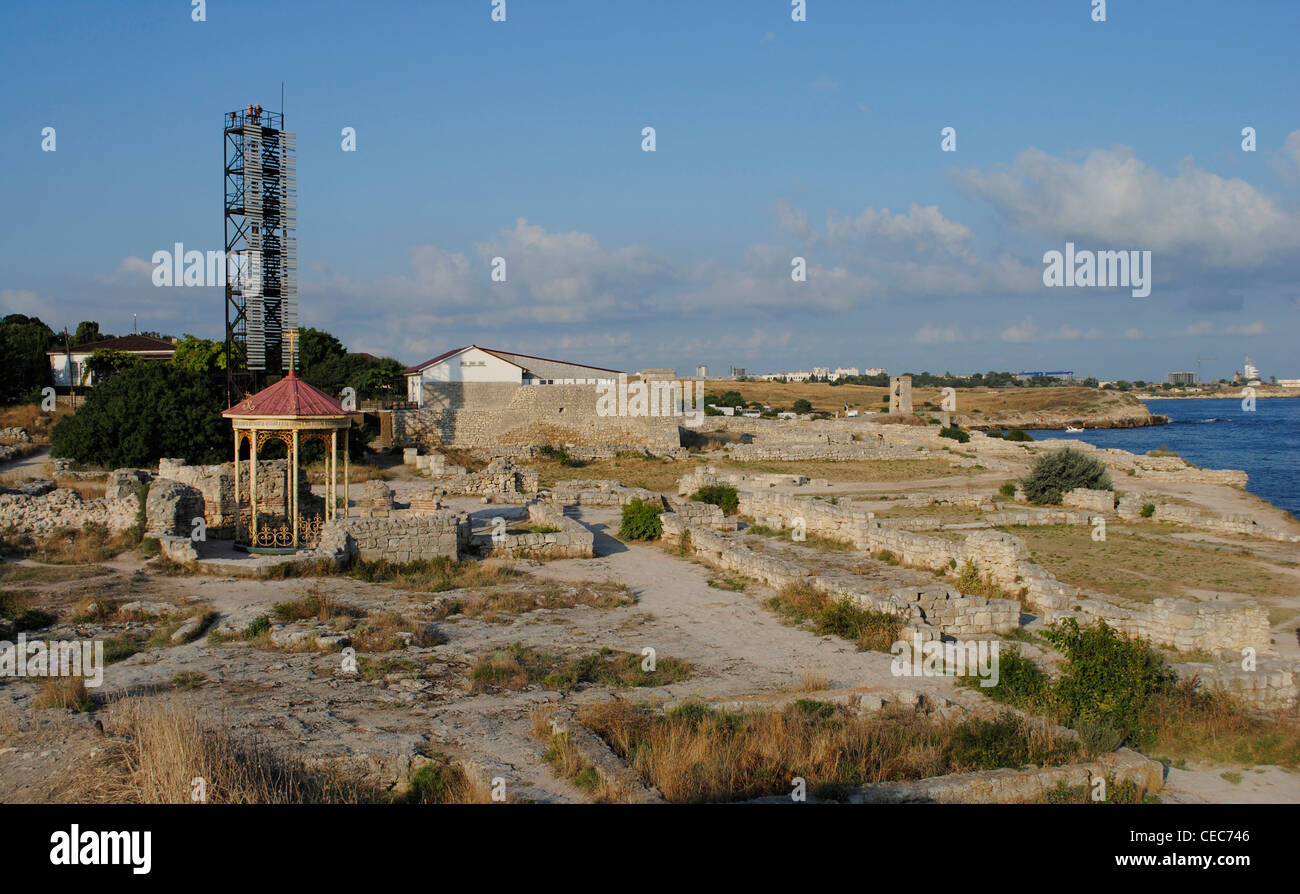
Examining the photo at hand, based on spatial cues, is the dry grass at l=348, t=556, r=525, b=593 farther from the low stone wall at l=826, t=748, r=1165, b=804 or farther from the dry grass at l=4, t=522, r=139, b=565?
the low stone wall at l=826, t=748, r=1165, b=804

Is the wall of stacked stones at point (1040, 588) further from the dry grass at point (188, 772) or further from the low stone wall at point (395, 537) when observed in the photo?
the low stone wall at point (395, 537)

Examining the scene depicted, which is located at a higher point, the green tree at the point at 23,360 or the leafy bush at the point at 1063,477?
the green tree at the point at 23,360

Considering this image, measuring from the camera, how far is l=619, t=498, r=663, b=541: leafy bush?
20.5 meters

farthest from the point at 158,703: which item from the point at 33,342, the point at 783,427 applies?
the point at 33,342

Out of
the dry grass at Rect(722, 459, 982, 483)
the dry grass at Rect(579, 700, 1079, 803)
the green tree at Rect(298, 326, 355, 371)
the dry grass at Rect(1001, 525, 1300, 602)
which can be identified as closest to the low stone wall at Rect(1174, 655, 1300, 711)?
the dry grass at Rect(579, 700, 1079, 803)

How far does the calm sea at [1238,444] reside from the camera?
43438 millimetres

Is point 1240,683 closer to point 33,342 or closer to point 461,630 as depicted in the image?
point 461,630

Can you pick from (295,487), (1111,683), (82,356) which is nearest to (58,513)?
(295,487)

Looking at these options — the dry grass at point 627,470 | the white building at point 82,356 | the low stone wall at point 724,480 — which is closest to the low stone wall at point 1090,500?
the low stone wall at point 724,480

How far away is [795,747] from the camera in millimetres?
7055

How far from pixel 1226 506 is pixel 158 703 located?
32678 mm

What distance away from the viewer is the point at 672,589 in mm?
15156

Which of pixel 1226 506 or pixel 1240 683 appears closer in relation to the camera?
pixel 1240 683

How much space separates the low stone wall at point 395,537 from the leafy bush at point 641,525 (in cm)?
491
